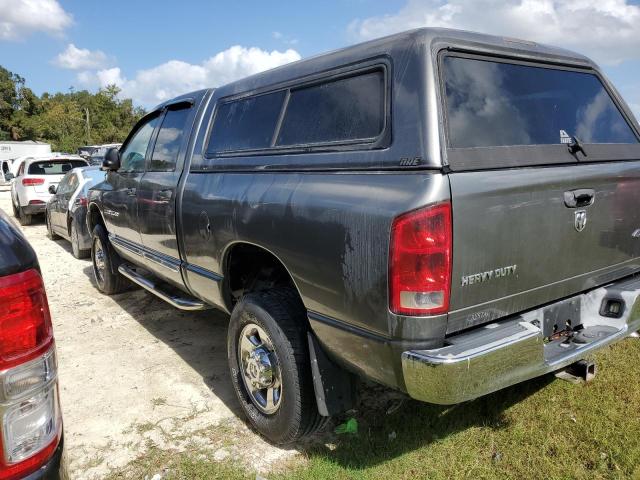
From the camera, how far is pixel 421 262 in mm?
2045

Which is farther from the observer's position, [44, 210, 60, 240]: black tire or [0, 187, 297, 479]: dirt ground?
[44, 210, 60, 240]: black tire

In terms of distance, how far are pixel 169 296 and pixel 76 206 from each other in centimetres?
470

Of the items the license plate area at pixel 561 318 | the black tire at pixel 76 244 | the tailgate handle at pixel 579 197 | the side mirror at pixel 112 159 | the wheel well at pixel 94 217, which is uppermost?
the side mirror at pixel 112 159

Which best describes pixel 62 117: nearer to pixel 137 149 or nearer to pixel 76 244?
pixel 76 244

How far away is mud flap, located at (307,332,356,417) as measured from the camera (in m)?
2.62

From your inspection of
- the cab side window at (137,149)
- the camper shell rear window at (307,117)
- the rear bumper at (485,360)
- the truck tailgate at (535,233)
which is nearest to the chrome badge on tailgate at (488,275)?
the truck tailgate at (535,233)

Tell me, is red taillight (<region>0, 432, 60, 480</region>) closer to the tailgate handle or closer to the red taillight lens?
the red taillight lens

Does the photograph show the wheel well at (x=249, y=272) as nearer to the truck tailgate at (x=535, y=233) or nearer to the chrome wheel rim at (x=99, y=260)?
the truck tailgate at (x=535, y=233)

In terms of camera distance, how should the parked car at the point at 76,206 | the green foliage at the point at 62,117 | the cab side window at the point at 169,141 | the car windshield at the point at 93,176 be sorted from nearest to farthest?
the cab side window at the point at 169,141
the parked car at the point at 76,206
the car windshield at the point at 93,176
the green foliage at the point at 62,117

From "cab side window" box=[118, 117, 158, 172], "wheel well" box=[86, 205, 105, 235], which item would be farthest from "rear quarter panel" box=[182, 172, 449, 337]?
"wheel well" box=[86, 205, 105, 235]

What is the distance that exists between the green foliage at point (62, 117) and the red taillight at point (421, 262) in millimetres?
51708

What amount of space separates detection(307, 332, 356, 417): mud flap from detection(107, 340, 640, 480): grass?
14.8 inches

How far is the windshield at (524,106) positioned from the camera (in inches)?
90.2

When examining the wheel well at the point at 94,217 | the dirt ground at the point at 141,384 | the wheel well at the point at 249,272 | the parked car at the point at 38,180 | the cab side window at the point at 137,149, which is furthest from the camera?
the parked car at the point at 38,180
